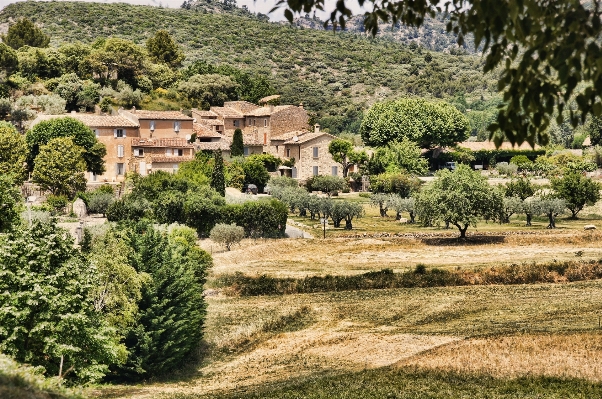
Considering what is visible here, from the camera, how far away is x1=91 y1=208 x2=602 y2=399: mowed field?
28.6 metres

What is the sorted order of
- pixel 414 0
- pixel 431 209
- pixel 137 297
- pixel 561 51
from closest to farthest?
pixel 561 51, pixel 414 0, pixel 137 297, pixel 431 209

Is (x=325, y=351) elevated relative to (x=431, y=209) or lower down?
lower down

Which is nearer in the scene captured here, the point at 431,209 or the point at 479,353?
the point at 479,353

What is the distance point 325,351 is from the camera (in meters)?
36.9

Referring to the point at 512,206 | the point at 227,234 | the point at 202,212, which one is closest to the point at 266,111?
the point at 512,206

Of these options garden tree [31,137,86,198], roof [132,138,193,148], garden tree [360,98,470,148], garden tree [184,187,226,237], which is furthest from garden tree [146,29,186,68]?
garden tree [184,187,226,237]

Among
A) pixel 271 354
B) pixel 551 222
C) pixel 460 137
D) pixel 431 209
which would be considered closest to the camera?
pixel 271 354

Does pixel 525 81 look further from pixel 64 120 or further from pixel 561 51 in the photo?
pixel 64 120

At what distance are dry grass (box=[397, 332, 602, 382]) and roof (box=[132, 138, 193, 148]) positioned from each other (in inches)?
2356

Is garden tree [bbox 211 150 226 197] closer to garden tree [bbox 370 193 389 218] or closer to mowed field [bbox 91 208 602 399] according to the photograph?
mowed field [bbox 91 208 602 399]

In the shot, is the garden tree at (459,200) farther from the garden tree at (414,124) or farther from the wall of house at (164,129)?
the garden tree at (414,124)

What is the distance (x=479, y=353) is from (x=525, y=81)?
24.4 metres

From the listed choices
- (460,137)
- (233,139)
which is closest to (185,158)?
(233,139)

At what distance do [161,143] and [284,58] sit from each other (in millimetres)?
98354
